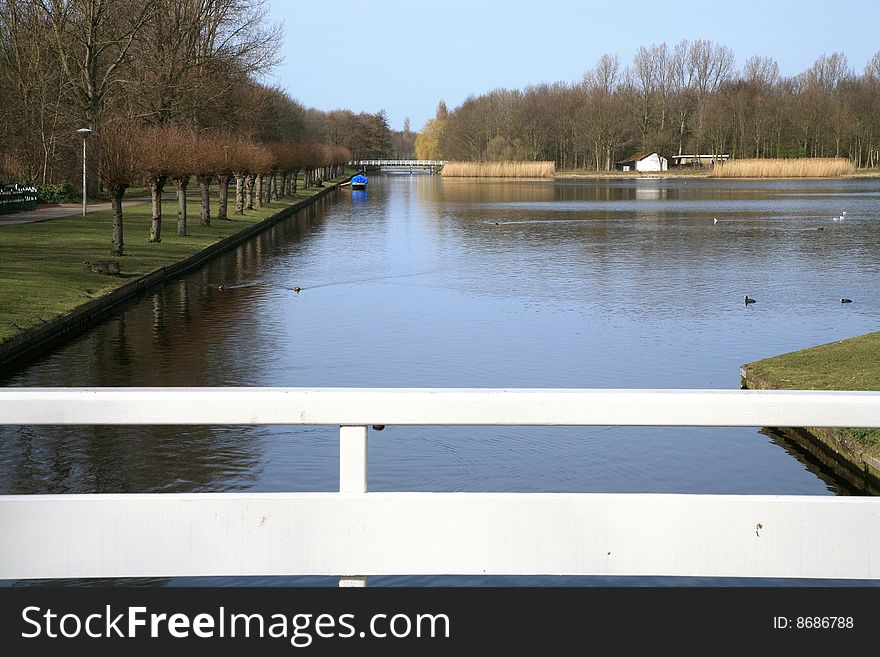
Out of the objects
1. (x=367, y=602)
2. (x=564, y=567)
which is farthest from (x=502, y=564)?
(x=367, y=602)

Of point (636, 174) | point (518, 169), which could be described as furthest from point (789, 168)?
point (518, 169)

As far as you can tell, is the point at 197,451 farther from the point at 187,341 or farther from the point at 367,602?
the point at 367,602

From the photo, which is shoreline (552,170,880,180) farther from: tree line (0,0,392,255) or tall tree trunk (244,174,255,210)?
tree line (0,0,392,255)

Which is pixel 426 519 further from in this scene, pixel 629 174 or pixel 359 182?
pixel 629 174

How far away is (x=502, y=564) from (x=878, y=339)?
14818 mm

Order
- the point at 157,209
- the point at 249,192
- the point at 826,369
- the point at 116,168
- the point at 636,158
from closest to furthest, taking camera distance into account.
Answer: the point at 826,369 < the point at 116,168 < the point at 157,209 < the point at 249,192 < the point at 636,158

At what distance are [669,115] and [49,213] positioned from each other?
12220 centimetres

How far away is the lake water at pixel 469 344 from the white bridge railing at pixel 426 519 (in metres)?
4.23

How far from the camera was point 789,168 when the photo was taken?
123m

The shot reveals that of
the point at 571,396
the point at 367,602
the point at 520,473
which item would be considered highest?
the point at 571,396

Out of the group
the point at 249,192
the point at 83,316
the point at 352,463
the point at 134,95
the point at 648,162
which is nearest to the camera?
the point at 352,463

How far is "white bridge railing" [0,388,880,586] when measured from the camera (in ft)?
11.1

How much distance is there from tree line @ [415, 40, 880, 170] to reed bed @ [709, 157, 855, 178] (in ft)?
43.3

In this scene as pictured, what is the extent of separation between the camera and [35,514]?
3385 mm
